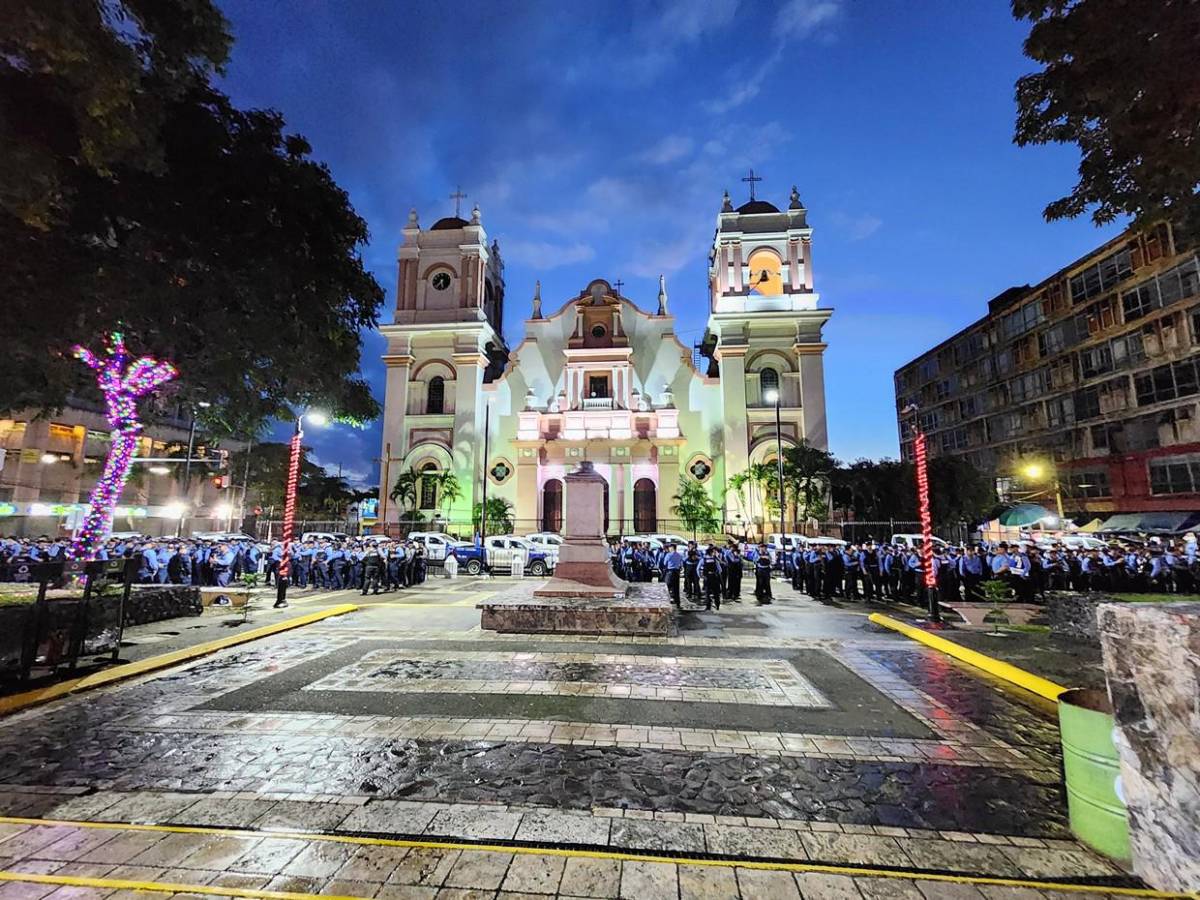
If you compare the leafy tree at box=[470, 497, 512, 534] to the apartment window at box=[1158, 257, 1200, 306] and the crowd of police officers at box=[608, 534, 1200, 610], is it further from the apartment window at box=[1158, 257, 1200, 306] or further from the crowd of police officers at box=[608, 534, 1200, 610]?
the apartment window at box=[1158, 257, 1200, 306]

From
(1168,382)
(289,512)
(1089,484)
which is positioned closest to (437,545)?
(289,512)

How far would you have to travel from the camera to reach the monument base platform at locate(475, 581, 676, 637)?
10469 millimetres

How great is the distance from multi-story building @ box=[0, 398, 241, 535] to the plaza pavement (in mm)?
29126

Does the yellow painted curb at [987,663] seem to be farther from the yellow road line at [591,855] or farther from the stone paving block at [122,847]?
the stone paving block at [122,847]

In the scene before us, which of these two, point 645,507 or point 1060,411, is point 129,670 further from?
point 1060,411

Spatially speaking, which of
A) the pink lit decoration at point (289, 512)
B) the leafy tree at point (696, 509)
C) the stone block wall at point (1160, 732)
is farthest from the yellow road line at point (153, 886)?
the leafy tree at point (696, 509)

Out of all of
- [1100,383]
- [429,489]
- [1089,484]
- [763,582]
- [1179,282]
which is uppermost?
[1179,282]

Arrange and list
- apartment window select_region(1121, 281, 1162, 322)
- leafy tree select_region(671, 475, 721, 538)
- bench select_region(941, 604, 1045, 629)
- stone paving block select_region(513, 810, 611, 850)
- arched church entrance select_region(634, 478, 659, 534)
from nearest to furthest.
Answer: stone paving block select_region(513, 810, 611, 850) → bench select_region(941, 604, 1045, 629) → apartment window select_region(1121, 281, 1162, 322) → leafy tree select_region(671, 475, 721, 538) → arched church entrance select_region(634, 478, 659, 534)

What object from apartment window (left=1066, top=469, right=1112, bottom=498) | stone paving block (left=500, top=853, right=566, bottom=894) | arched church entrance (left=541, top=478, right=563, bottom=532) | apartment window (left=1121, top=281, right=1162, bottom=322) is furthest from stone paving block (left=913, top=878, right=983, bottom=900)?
apartment window (left=1066, top=469, right=1112, bottom=498)

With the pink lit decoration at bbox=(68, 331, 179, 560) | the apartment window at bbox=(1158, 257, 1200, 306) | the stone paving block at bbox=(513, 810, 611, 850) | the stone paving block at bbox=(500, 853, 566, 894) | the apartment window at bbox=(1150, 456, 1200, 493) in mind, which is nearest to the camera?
the stone paving block at bbox=(500, 853, 566, 894)

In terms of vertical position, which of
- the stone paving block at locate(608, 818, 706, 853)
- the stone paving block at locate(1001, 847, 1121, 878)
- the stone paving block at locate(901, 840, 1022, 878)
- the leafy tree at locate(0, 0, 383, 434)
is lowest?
the stone paving block at locate(1001, 847, 1121, 878)

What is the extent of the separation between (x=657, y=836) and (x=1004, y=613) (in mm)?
11245

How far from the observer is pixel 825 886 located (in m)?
2.92

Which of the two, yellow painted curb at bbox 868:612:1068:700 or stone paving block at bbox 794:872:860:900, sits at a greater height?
stone paving block at bbox 794:872:860:900
